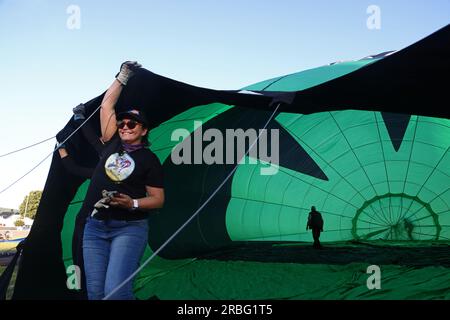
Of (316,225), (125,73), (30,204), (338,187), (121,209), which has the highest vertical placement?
(125,73)

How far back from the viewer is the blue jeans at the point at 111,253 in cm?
198

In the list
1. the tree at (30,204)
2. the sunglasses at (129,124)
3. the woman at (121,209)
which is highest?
the sunglasses at (129,124)

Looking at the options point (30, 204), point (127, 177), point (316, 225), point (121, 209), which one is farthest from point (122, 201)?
point (30, 204)

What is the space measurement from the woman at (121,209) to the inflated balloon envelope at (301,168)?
10.6 inches

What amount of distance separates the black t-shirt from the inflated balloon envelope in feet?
0.78

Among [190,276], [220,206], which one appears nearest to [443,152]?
[220,206]

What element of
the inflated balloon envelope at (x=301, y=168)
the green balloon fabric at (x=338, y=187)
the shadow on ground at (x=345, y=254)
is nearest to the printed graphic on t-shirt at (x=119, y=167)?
the inflated balloon envelope at (x=301, y=168)

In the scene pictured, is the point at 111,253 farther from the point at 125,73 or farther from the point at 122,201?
the point at 125,73

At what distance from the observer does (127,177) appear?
7.14 ft

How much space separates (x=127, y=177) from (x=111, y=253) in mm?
397

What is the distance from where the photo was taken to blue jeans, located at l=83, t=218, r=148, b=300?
6.49 ft

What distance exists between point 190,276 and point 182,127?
1588mm

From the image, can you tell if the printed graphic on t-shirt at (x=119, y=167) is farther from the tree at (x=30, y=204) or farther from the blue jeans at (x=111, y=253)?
the tree at (x=30, y=204)

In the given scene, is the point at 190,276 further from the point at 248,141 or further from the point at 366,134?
the point at 366,134
